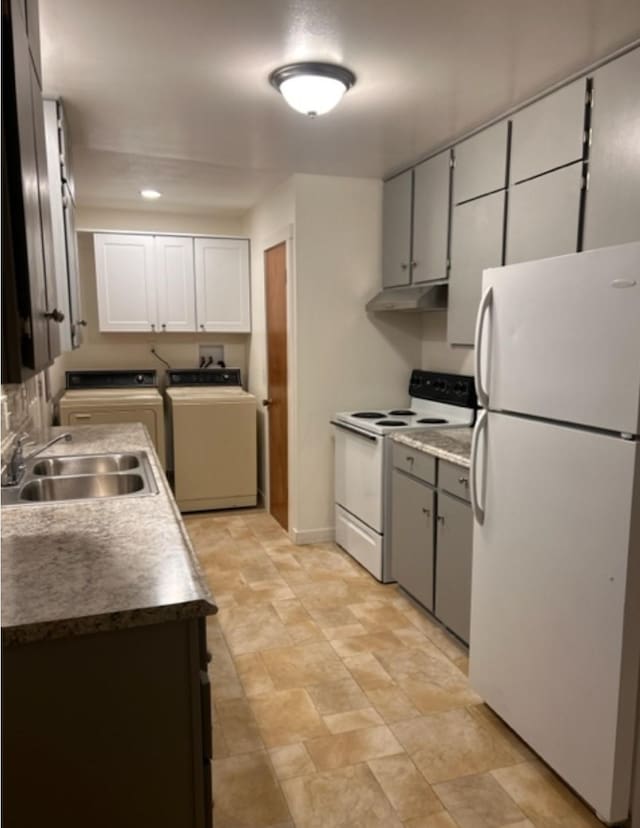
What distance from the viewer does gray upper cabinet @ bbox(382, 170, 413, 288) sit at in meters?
3.53

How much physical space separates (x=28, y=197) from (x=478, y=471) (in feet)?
5.30

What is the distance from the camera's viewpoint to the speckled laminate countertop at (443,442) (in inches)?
103

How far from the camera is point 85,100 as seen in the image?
8.20ft

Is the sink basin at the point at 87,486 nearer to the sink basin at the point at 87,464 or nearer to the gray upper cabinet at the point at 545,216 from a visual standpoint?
the sink basin at the point at 87,464

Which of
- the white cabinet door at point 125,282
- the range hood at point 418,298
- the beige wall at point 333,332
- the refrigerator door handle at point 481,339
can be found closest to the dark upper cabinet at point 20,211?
the refrigerator door handle at point 481,339

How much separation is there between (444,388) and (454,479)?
1078 millimetres

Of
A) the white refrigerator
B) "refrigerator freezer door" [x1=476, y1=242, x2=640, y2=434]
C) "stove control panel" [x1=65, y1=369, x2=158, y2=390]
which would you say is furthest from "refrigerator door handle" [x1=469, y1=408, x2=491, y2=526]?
"stove control panel" [x1=65, y1=369, x2=158, y2=390]

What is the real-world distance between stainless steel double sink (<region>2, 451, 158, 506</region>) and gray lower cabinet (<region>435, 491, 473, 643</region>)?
131cm

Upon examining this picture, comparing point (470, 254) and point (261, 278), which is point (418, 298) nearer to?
point (470, 254)

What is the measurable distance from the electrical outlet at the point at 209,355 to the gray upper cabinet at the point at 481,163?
2.98 metres

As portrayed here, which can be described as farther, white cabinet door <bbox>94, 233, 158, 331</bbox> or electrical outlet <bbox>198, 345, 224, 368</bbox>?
electrical outlet <bbox>198, 345, 224, 368</bbox>

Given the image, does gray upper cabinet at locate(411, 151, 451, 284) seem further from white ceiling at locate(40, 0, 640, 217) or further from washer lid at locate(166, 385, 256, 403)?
washer lid at locate(166, 385, 256, 403)

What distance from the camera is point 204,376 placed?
5293 mm

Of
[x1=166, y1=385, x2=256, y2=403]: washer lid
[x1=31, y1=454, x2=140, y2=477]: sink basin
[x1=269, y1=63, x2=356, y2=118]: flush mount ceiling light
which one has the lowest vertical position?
[x1=31, y1=454, x2=140, y2=477]: sink basin
